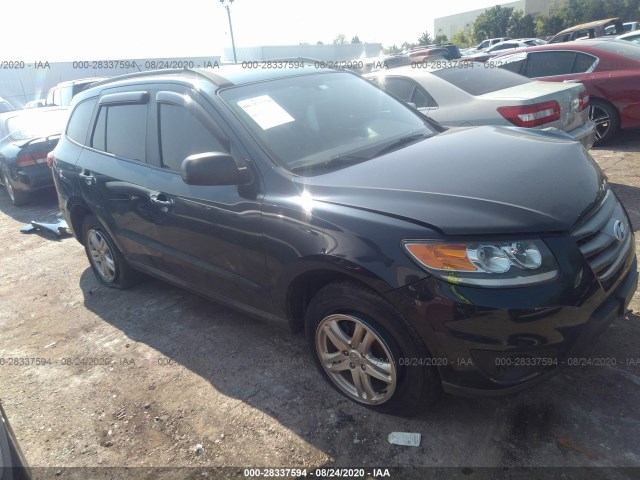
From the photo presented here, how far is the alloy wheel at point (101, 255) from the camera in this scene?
455cm

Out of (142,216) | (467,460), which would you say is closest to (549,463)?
(467,460)

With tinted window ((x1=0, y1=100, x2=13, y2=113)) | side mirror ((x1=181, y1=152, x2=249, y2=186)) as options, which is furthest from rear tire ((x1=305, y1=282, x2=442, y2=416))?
tinted window ((x1=0, y1=100, x2=13, y2=113))

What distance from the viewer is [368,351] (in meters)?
2.52

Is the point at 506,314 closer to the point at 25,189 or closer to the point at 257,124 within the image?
the point at 257,124

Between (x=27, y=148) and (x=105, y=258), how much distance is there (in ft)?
14.3

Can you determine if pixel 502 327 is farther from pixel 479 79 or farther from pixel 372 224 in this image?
pixel 479 79

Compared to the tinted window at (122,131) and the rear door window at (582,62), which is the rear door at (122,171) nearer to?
the tinted window at (122,131)

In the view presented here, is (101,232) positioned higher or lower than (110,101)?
lower

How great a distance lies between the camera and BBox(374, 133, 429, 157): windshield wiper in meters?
3.02

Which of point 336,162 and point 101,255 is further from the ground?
point 336,162

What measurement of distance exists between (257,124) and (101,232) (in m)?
2.27

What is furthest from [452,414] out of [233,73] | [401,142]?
[233,73]

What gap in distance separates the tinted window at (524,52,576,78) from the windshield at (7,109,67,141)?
7.63m

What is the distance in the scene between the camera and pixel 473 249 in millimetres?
2115
